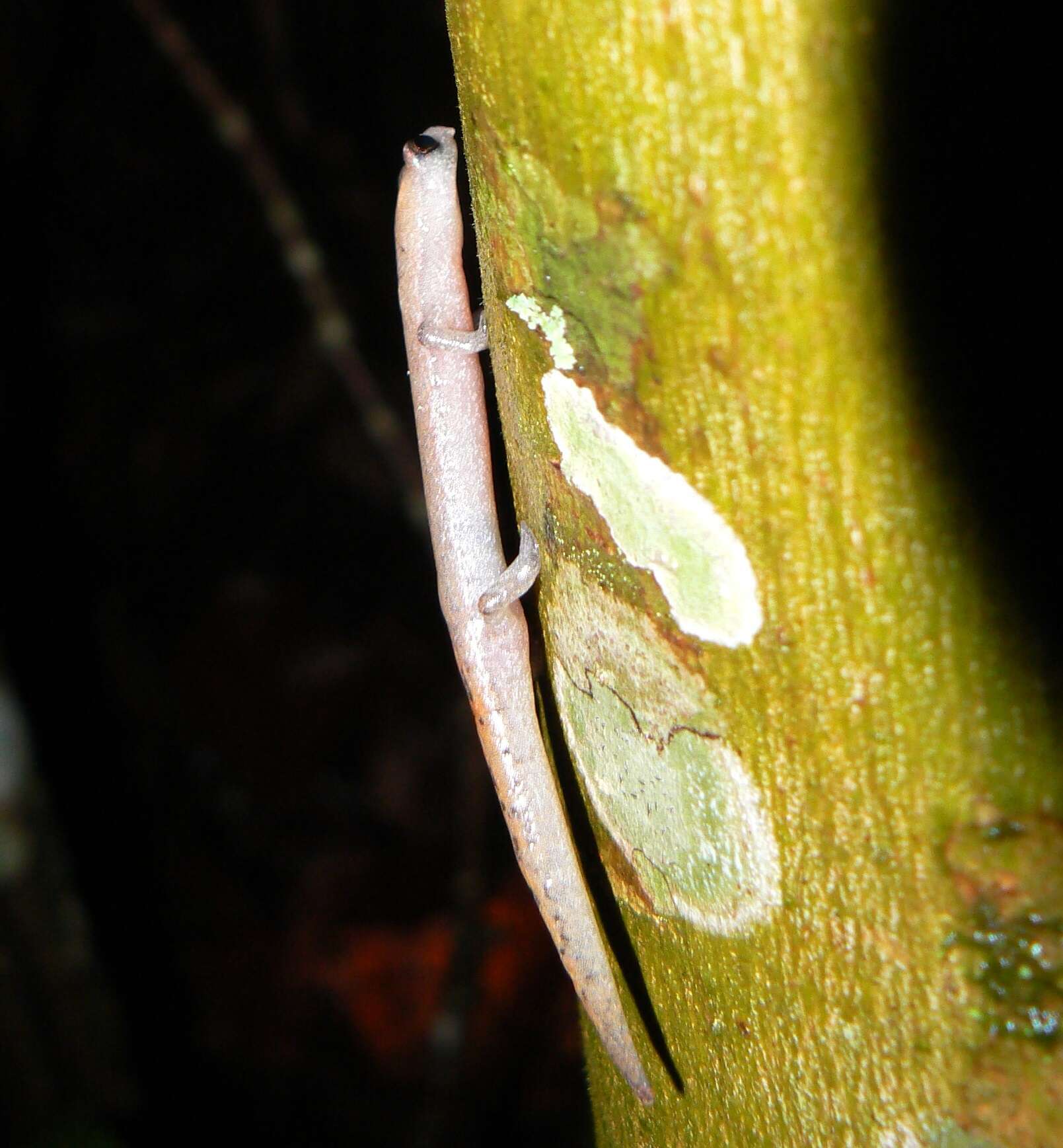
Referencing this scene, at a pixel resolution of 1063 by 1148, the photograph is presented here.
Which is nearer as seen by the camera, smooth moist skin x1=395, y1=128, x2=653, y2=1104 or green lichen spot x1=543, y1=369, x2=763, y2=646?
green lichen spot x1=543, y1=369, x2=763, y2=646

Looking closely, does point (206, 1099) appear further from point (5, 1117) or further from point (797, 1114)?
point (797, 1114)

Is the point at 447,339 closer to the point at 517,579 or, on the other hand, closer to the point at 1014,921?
the point at 517,579

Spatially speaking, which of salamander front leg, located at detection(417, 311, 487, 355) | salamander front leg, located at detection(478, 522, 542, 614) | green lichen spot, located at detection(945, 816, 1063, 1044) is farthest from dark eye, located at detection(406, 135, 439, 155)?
green lichen spot, located at detection(945, 816, 1063, 1044)

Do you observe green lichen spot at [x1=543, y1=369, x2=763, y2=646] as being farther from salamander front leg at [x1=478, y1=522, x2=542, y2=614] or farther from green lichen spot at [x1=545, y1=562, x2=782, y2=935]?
salamander front leg at [x1=478, y1=522, x2=542, y2=614]

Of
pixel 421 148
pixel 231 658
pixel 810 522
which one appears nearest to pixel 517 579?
pixel 810 522

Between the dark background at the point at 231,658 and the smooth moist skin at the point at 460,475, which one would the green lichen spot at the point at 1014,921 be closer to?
the smooth moist skin at the point at 460,475

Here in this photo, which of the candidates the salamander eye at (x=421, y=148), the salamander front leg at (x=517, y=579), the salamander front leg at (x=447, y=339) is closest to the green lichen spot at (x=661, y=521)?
the salamander front leg at (x=517, y=579)

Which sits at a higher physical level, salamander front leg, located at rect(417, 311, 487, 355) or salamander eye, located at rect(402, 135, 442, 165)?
salamander eye, located at rect(402, 135, 442, 165)
